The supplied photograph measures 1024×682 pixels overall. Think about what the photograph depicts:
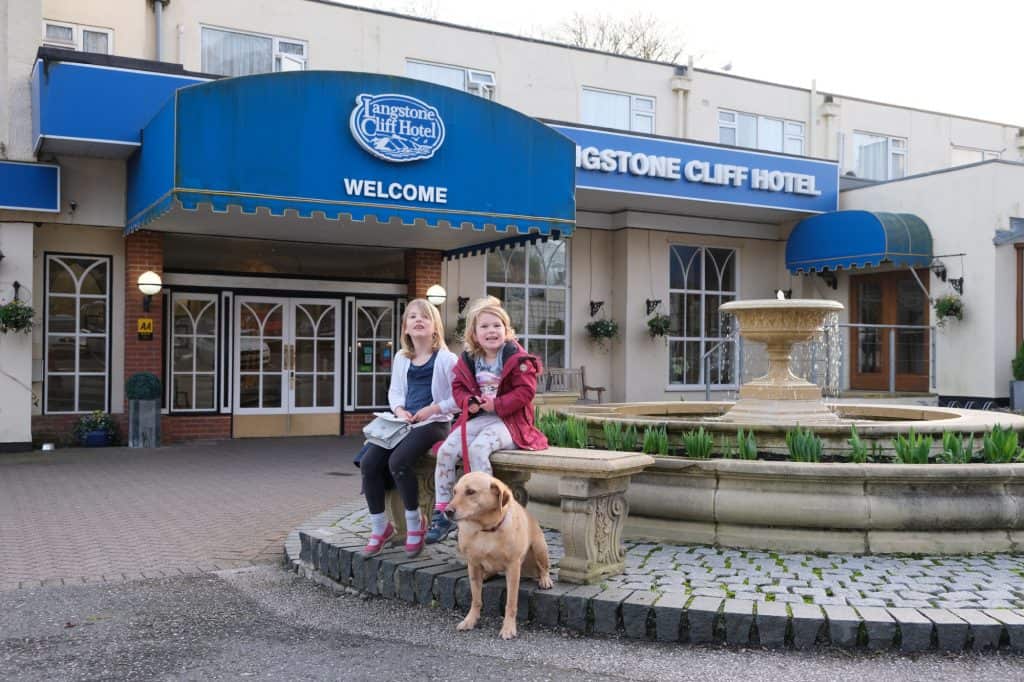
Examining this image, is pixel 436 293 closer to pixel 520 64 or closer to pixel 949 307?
pixel 520 64

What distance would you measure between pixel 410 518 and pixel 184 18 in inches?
536

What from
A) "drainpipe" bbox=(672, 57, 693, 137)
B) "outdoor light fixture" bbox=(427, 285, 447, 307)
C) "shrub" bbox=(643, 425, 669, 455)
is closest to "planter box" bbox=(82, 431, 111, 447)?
"outdoor light fixture" bbox=(427, 285, 447, 307)

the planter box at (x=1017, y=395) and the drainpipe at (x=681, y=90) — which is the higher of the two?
the drainpipe at (x=681, y=90)

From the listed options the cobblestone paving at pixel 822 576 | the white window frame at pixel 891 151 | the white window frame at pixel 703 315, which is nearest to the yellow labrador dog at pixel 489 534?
the cobblestone paving at pixel 822 576

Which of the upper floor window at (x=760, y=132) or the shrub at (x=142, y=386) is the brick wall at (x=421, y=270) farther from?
the upper floor window at (x=760, y=132)

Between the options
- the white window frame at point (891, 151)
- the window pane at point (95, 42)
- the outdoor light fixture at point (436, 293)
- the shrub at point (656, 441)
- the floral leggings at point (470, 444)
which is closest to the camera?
the floral leggings at point (470, 444)

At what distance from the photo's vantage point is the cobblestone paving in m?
5.16

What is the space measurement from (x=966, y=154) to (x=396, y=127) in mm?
18855

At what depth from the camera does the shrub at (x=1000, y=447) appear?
684 cm

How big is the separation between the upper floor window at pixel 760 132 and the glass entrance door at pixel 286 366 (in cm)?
1044

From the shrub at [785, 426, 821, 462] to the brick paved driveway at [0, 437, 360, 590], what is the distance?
12.7 ft

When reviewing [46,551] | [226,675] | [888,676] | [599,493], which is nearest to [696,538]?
[599,493]

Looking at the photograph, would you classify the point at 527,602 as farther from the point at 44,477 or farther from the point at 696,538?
the point at 44,477

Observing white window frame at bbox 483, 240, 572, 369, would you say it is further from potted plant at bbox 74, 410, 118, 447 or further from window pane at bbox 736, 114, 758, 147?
potted plant at bbox 74, 410, 118, 447
